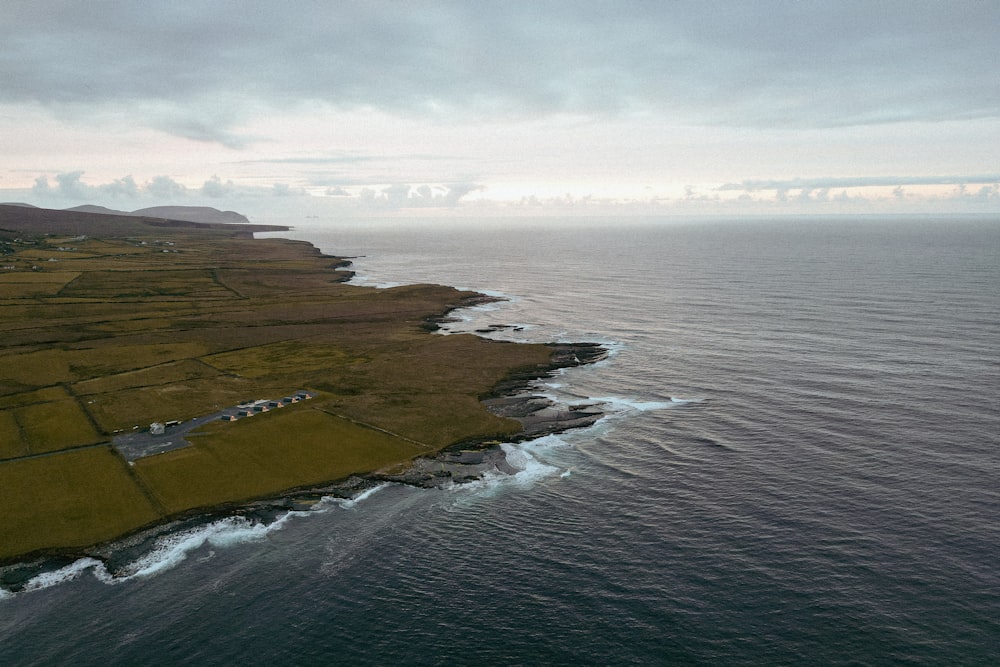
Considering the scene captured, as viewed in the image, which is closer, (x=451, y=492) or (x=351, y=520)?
(x=351, y=520)

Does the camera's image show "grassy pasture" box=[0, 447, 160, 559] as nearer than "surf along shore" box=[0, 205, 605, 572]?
Yes

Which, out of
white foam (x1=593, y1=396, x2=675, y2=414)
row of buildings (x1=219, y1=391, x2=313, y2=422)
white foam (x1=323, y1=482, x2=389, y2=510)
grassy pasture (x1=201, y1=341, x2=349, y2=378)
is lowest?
white foam (x1=323, y1=482, x2=389, y2=510)

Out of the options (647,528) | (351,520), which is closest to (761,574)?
(647,528)

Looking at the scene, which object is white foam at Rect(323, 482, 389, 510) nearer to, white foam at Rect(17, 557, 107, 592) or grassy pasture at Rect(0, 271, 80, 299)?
white foam at Rect(17, 557, 107, 592)

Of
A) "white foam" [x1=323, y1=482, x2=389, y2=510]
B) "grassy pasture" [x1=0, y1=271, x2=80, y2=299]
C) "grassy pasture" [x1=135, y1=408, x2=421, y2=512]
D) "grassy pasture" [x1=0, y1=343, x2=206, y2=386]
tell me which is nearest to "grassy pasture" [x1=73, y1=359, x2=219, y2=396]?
"grassy pasture" [x1=0, y1=343, x2=206, y2=386]

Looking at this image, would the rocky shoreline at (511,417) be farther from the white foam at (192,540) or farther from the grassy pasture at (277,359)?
the grassy pasture at (277,359)

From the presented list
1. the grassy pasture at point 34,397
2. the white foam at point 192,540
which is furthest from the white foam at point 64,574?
the grassy pasture at point 34,397

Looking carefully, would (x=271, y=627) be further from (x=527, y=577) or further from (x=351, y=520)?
(x=527, y=577)
